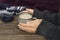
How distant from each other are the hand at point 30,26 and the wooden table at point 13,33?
26mm

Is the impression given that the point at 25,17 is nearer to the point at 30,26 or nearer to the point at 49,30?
the point at 30,26

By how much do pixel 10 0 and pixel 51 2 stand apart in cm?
32

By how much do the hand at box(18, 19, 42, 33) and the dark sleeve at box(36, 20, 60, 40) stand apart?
0.02m

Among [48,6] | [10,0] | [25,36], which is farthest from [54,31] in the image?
[10,0]

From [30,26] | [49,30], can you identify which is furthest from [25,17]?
[49,30]

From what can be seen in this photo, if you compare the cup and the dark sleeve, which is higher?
the cup

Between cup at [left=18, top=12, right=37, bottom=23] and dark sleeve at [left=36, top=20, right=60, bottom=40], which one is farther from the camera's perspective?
cup at [left=18, top=12, right=37, bottom=23]

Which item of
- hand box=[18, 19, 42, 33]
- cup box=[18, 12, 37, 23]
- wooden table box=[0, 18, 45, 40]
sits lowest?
wooden table box=[0, 18, 45, 40]

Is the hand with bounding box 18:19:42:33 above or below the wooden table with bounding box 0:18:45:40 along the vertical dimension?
above

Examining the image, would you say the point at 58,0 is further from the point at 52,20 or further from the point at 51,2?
the point at 52,20

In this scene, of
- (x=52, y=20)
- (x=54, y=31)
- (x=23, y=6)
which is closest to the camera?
(x=54, y=31)

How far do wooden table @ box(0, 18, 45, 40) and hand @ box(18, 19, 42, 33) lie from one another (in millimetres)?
26

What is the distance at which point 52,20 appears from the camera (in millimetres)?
1004

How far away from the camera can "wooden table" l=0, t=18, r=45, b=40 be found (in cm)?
91
